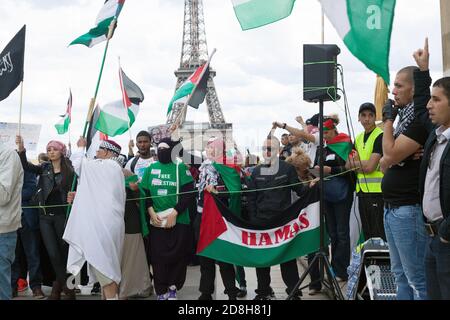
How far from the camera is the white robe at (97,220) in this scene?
605 cm

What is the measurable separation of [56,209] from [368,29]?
4433 millimetres

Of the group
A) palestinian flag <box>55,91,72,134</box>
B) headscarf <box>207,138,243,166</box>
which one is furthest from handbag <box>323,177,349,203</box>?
palestinian flag <box>55,91,72,134</box>

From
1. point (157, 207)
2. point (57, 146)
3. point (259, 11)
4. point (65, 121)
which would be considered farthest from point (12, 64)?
point (65, 121)

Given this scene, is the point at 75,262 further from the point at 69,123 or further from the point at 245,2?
the point at 69,123

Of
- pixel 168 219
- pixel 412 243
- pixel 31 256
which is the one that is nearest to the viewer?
pixel 412 243

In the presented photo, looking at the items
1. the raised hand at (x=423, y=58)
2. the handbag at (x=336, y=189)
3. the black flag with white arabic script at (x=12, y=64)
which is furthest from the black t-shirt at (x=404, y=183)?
the black flag with white arabic script at (x=12, y=64)

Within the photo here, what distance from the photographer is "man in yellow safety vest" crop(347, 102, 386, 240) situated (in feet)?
20.9

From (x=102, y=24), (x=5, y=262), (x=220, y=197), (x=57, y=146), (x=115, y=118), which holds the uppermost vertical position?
(x=102, y=24)

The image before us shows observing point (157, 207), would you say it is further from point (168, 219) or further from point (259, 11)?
point (259, 11)

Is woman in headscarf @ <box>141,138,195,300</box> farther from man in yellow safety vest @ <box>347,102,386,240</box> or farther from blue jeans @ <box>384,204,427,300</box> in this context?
blue jeans @ <box>384,204,427,300</box>

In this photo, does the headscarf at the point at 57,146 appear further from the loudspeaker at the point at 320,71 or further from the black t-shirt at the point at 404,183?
the black t-shirt at the point at 404,183

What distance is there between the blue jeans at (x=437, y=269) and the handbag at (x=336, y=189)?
10.0 feet

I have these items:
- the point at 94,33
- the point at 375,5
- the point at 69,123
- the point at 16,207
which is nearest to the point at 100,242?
the point at 16,207

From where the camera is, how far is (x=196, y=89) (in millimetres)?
8969
